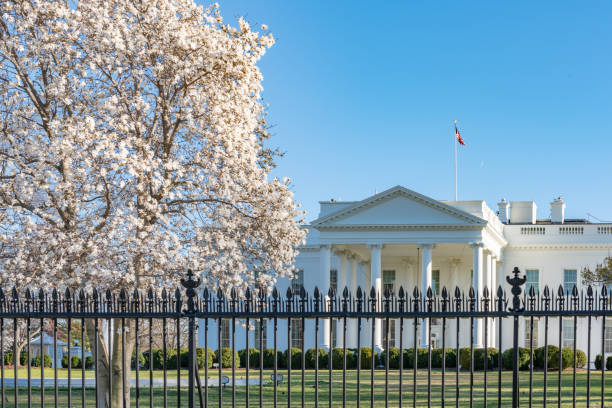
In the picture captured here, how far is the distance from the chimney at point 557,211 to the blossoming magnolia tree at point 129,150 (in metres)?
42.7

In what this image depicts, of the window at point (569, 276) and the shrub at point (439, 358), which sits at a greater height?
Answer: the window at point (569, 276)

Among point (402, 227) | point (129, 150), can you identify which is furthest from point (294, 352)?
point (129, 150)

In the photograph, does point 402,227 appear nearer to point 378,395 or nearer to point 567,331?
point 567,331

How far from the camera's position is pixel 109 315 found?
9219 mm

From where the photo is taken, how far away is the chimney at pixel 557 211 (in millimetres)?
56188

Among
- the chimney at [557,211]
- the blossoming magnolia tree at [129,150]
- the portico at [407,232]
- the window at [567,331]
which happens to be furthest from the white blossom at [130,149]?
the chimney at [557,211]

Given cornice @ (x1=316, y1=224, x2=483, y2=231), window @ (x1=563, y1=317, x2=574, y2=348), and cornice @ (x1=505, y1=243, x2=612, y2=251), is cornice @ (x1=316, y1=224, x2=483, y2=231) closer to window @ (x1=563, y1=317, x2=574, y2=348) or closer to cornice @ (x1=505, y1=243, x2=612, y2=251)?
cornice @ (x1=505, y1=243, x2=612, y2=251)

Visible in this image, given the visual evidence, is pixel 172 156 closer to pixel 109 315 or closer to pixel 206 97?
pixel 206 97

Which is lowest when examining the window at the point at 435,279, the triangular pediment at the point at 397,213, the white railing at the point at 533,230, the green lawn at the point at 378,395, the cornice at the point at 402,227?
the green lawn at the point at 378,395

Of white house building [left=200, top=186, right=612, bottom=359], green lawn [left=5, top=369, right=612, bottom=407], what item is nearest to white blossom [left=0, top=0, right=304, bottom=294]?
green lawn [left=5, top=369, right=612, bottom=407]

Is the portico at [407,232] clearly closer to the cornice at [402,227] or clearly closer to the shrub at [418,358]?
the cornice at [402,227]

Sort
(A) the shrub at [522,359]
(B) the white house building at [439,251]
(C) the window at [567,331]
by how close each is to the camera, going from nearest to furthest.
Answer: (A) the shrub at [522,359] → (B) the white house building at [439,251] → (C) the window at [567,331]

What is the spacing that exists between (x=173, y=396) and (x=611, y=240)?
3191cm

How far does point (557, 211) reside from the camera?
185 feet
